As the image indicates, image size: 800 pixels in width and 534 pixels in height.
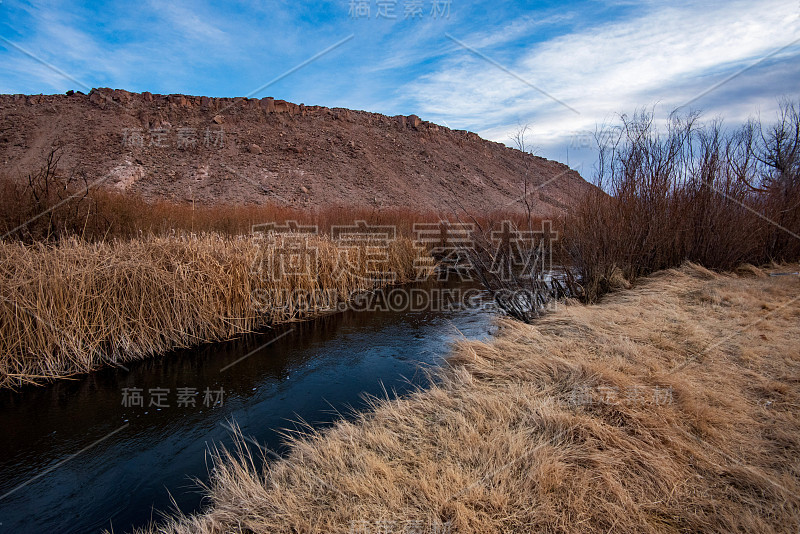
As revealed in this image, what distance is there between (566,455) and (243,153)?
32966mm

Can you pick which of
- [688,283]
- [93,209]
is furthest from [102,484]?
[688,283]

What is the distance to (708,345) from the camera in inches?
152

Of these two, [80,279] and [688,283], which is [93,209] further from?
[688,283]

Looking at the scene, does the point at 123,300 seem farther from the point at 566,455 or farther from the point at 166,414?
the point at 566,455

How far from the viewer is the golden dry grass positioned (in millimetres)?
4539

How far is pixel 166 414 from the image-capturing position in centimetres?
411

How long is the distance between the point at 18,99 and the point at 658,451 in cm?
4869

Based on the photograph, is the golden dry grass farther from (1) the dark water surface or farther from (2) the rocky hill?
(2) the rocky hill

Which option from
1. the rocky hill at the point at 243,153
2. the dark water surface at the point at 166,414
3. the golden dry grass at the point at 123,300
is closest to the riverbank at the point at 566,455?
the dark water surface at the point at 166,414

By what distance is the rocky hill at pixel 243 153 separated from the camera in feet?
89.3

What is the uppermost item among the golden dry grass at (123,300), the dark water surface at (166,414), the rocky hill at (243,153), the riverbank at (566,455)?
the rocky hill at (243,153)

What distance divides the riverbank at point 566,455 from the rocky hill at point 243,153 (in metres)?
21.5

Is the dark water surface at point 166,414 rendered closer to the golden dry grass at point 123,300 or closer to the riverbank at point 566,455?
the golden dry grass at point 123,300

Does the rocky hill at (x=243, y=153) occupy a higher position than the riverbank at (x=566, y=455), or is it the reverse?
the rocky hill at (x=243, y=153)
